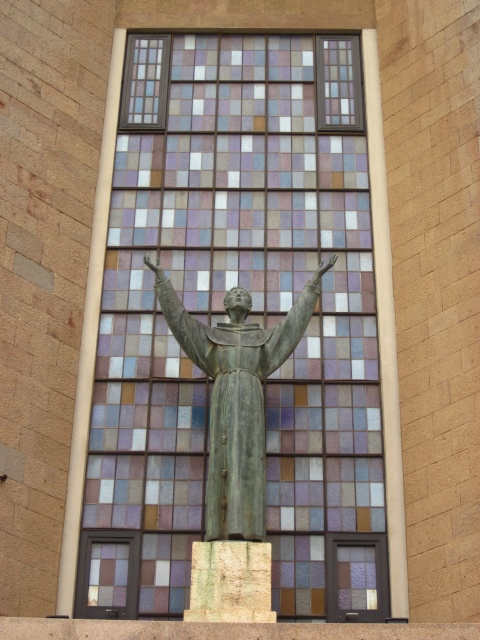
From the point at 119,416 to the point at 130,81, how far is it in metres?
5.60

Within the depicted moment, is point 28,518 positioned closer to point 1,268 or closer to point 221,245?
point 1,268

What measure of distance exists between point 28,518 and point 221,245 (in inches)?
190

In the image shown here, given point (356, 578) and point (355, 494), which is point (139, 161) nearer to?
point (355, 494)

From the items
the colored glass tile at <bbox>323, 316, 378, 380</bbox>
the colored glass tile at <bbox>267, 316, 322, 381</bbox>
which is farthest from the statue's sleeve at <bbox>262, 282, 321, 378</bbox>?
the colored glass tile at <bbox>323, 316, 378, 380</bbox>

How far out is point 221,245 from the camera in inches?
680

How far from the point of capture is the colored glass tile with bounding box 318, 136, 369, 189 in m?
17.8

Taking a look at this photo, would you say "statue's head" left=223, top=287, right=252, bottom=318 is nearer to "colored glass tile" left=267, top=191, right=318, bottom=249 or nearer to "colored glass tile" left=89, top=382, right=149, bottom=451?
"colored glass tile" left=89, top=382, right=149, bottom=451

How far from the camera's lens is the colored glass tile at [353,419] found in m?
15.7

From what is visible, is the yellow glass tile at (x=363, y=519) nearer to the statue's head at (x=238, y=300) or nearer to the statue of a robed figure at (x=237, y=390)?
the statue of a robed figure at (x=237, y=390)

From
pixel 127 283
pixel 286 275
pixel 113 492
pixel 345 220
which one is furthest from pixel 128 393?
pixel 345 220

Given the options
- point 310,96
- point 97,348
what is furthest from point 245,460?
point 310,96

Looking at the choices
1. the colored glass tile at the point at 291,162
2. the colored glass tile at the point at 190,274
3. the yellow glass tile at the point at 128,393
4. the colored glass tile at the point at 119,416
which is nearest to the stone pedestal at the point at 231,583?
the colored glass tile at the point at 119,416

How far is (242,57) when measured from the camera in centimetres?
1914

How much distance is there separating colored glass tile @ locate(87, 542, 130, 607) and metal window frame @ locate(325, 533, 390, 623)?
2437mm
